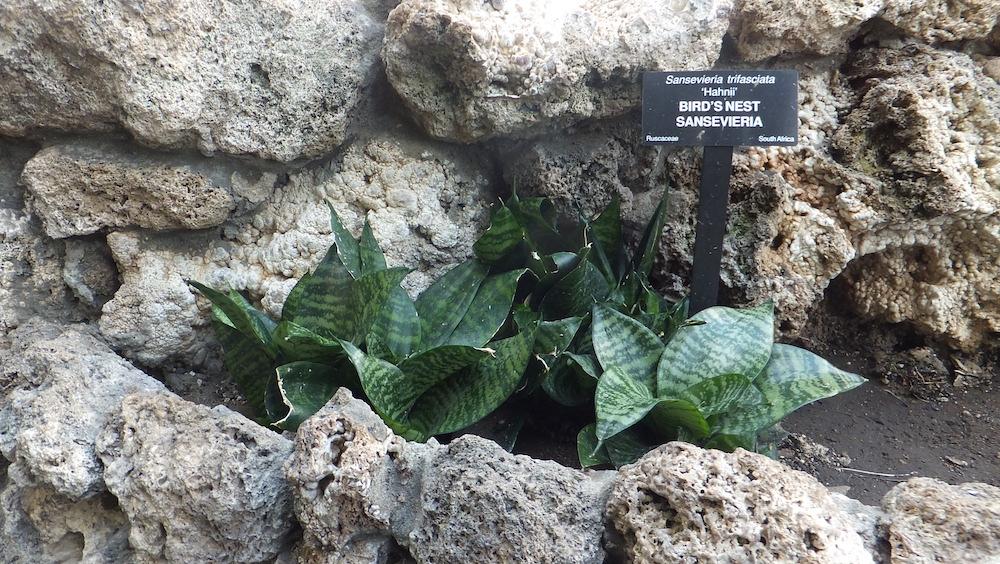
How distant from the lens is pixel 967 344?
1.75 metres

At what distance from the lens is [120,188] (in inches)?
55.5

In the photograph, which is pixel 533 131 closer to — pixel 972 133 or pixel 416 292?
pixel 416 292

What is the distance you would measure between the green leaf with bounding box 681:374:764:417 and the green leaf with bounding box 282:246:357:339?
0.69 meters

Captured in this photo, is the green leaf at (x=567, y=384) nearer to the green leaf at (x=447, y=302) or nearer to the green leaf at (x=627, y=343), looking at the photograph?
the green leaf at (x=627, y=343)

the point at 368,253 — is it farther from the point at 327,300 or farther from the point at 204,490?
the point at 204,490

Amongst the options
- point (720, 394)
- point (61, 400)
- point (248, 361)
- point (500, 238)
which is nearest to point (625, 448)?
point (720, 394)

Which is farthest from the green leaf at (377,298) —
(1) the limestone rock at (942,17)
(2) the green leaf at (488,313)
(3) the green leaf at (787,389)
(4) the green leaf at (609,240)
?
(1) the limestone rock at (942,17)

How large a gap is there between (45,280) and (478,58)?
Answer: 3.61ft

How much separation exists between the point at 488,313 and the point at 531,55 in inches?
22.0

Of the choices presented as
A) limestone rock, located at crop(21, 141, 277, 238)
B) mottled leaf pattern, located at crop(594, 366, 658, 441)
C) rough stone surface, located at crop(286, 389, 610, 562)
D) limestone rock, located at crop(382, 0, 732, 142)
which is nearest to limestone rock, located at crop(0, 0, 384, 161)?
limestone rock, located at crop(21, 141, 277, 238)

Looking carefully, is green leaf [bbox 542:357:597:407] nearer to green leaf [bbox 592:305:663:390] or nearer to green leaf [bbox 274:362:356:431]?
green leaf [bbox 592:305:663:390]

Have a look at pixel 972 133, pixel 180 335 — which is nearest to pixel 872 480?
pixel 972 133

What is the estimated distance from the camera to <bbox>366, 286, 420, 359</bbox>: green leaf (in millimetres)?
1285

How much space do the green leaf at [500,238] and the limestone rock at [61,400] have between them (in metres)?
0.73
